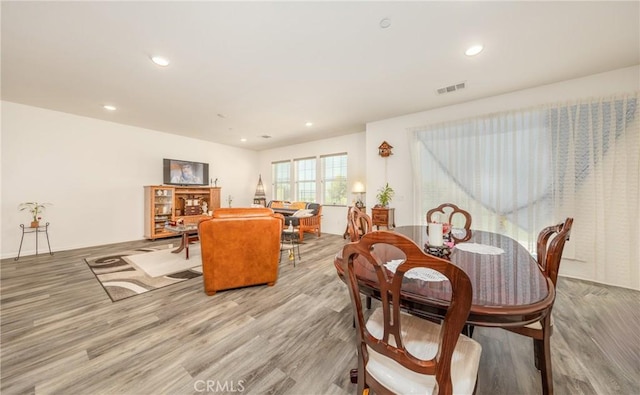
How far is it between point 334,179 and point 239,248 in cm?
405

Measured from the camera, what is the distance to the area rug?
99.3 inches

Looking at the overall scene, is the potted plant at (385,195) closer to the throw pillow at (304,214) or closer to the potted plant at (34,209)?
the throw pillow at (304,214)

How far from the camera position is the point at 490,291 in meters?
0.90

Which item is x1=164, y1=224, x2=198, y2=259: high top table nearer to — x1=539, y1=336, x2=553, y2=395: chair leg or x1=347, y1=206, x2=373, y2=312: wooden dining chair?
x1=347, y1=206, x2=373, y2=312: wooden dining chair

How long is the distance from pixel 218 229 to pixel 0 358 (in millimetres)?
1575

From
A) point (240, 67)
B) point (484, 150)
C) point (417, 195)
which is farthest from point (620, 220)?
point (240, 67)

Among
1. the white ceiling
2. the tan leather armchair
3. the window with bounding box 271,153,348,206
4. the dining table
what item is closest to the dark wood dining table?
the dining table

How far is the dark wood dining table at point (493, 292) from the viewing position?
0.78 meters

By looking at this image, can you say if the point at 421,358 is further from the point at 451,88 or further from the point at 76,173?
the point at 76,173

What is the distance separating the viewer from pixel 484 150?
11.1 feet

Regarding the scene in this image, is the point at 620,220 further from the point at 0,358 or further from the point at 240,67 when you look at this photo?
the point at 0,358

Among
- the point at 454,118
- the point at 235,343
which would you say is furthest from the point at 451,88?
the point at 235,343

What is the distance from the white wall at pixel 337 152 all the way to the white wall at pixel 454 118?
81cm

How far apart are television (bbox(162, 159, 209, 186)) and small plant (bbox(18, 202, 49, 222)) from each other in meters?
1.96
